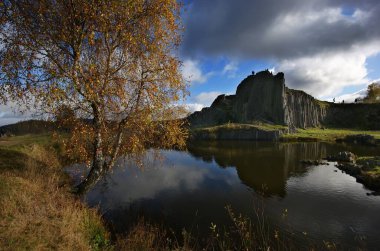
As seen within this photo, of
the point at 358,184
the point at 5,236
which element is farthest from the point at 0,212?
the point at 358,184

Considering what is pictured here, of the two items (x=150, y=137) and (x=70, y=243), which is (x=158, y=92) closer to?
(x=150, y=137)

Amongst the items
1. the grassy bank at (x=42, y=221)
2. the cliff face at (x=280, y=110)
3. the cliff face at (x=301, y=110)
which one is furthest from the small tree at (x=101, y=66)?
the cliff face at (x=301, y=110)

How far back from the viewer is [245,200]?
2625cm

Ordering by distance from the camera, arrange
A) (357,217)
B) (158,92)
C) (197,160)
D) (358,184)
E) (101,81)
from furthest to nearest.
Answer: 1. (197,160)
2. (358,184)
3. (357,217)
4. (158,92)
5. (101,81)

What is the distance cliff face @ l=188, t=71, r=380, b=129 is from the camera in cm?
12375

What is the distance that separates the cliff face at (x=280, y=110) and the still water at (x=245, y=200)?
85.5 metres

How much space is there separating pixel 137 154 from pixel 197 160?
116ft

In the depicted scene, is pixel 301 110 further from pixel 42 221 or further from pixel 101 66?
pixel 42 221

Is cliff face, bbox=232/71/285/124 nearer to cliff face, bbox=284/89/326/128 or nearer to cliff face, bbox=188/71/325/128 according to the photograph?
cliff face, bbox=188/71/325/128

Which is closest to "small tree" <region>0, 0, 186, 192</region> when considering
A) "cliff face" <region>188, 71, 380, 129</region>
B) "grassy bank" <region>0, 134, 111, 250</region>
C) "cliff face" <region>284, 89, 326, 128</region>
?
"grassy bank" <region>0, 134, 111, 250</region>

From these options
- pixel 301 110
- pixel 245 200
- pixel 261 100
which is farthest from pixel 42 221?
pixel 301 110

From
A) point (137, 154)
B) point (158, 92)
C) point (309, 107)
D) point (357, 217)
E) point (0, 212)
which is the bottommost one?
point (357, 217)

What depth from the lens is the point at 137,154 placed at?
16.9 metres

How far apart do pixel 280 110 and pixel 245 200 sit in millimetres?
102067
